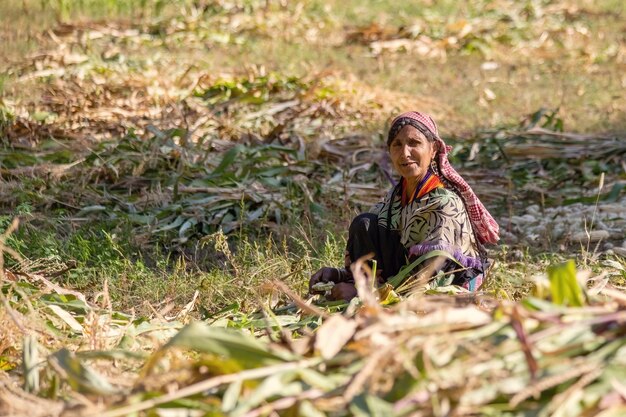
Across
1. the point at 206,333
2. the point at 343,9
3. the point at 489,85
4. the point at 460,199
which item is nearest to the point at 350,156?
the point at 460,199

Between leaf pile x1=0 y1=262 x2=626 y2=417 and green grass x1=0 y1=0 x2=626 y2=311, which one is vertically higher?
leaf pile x1=0 y1=262 x2=626 y2=417

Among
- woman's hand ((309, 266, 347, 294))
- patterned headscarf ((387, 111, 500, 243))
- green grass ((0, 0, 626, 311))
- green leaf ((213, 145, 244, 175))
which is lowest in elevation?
green grass ((0, 0, 626, 311))

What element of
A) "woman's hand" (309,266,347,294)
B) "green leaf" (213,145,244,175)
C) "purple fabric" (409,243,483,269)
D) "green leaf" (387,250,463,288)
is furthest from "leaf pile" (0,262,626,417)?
"green leaf" (213,145,244,175)

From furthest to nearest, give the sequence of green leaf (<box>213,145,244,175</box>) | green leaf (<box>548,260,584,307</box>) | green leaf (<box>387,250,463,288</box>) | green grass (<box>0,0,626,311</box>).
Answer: green leaf (<box>213,145,244,175</box>) → green grass (<box>0,0,626,311</box>) → green leaf (<box>387,250,463,288</box>) → green leaf (<box>548,260,584,307</box>)

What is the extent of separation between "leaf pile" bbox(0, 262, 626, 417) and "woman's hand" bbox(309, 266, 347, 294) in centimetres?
139

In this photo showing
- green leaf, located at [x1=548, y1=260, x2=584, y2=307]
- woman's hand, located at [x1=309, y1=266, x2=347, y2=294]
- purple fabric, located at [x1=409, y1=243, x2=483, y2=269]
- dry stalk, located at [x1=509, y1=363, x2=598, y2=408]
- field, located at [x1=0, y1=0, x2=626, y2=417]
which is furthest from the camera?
woman's hand, located at [x1=309, y1=266, x2=347, y2=294]

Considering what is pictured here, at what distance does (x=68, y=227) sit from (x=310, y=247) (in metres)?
1.28

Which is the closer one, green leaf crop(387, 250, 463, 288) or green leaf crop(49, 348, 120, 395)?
green leaf crop(49, 348, 120, 395)

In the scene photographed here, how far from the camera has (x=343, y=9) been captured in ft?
37.2

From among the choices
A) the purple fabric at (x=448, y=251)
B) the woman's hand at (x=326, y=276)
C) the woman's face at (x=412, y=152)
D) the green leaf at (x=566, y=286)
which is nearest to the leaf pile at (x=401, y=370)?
the green leaf at (x=566, y=286)

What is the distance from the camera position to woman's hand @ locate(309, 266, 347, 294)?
351 centimetres

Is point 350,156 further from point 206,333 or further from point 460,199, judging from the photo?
point 206,333

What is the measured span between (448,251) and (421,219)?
176 millimetres

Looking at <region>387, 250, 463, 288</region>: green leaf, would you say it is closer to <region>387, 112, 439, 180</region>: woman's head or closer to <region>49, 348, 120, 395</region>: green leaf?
<region>387, 112, 439, 180</region>: woman's head
